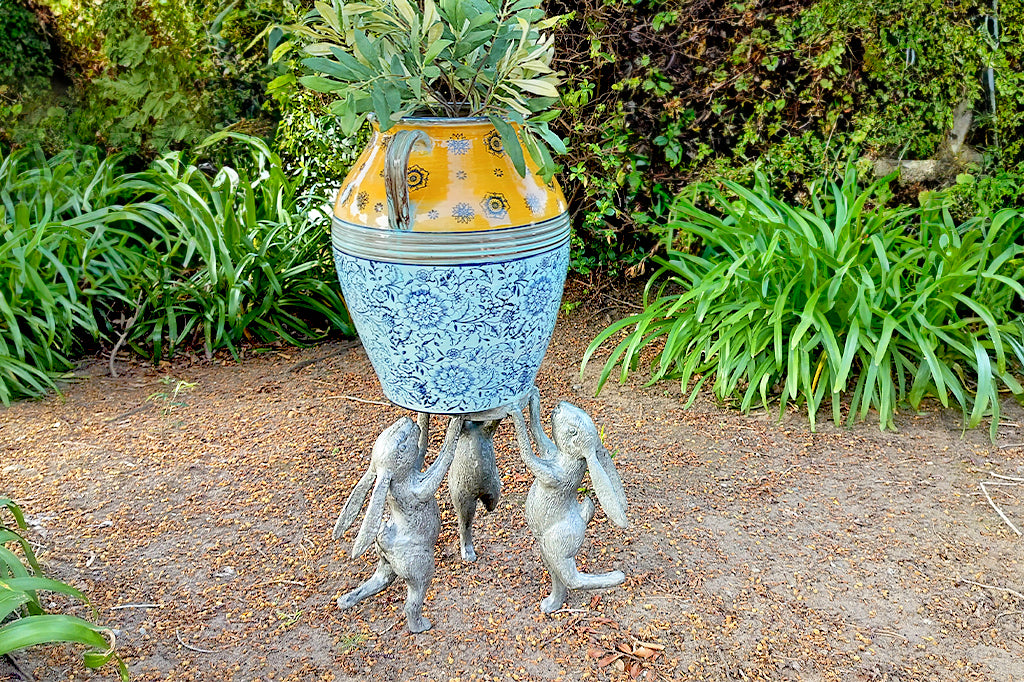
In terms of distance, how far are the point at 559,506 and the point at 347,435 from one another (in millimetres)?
1242

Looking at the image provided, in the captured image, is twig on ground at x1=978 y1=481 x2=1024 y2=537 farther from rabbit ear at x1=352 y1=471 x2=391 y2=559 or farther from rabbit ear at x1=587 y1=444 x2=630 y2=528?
rabbit ear at x1=352 y1=471 x2=391 y2=559

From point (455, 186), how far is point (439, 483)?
2.25 feet

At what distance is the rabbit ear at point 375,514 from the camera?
192 cm

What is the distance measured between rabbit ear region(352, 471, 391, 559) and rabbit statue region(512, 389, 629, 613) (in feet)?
1.07

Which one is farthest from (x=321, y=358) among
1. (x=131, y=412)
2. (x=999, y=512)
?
(x=999, y=512)

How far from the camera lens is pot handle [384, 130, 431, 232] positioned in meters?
1.70

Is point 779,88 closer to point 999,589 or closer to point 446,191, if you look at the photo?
point 999,589

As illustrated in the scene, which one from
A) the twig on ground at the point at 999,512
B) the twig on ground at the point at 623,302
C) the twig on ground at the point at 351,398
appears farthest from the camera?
the twig on ground at the point at 623,302

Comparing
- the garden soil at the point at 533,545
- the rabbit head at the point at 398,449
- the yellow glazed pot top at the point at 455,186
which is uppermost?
the yellow glazed pot top at the point at 455,186

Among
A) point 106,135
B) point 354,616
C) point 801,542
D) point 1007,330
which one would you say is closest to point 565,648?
point 354,616

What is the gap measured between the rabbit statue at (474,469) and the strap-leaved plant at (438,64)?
0.66 meters

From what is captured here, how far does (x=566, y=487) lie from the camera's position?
6.60 feet

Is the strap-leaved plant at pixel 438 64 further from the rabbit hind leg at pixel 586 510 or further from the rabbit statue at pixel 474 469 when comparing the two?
the rabbit hind leg at pixel 586 510

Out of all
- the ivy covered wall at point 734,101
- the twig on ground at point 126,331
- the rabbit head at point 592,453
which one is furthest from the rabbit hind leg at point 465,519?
the twig on ground at point 126,331
